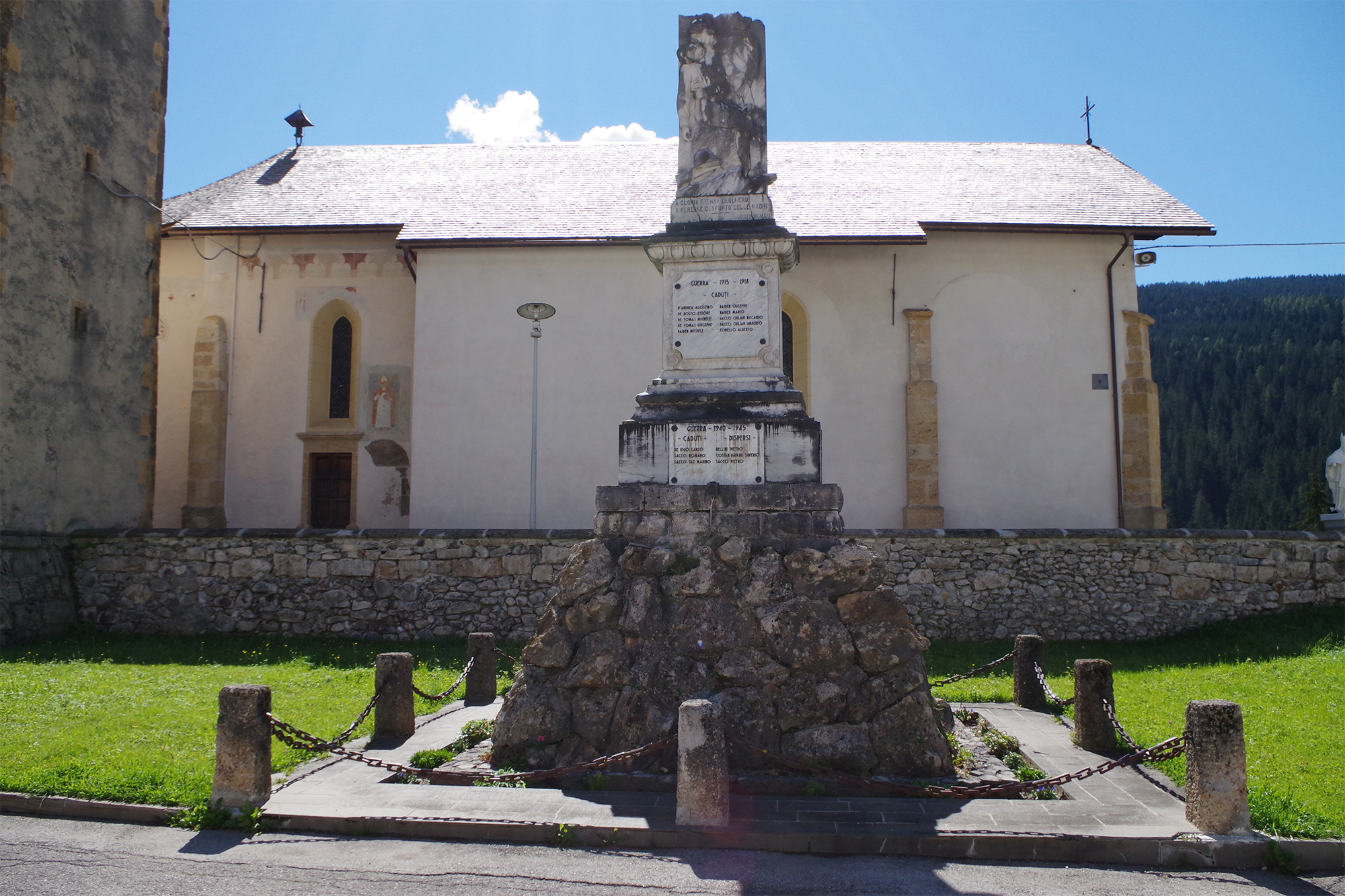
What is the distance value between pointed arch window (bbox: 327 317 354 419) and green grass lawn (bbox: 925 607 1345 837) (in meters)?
12.6

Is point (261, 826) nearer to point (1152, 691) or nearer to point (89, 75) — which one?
point (1152, 691)

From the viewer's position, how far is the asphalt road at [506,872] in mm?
4266

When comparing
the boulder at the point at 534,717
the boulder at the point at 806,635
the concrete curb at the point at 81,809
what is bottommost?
the concrete curb at the point at 81,809

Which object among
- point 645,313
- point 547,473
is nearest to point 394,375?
point 547,473

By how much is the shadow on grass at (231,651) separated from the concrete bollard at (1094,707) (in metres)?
6.81

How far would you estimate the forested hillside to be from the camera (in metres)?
49.7

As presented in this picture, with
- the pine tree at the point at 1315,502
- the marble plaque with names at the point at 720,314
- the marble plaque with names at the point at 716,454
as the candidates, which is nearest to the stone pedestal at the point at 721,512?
the marble plaque with names at the point at 716,454

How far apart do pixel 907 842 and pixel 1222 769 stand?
5.72 feet

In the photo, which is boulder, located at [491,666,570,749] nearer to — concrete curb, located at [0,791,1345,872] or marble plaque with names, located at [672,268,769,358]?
concrete curb, located at [0,791,1345,872]

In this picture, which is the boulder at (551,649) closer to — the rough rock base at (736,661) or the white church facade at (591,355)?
the rough rock base at (736,661)

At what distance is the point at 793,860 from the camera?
4652 mm

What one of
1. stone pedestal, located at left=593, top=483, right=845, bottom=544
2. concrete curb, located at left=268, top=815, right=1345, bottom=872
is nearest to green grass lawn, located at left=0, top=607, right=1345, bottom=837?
concrete curb, located at left=268, top=815, right=1345, bottom=872

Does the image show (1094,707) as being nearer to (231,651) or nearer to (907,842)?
(907,842)

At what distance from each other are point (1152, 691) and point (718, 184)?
7.02 metres
